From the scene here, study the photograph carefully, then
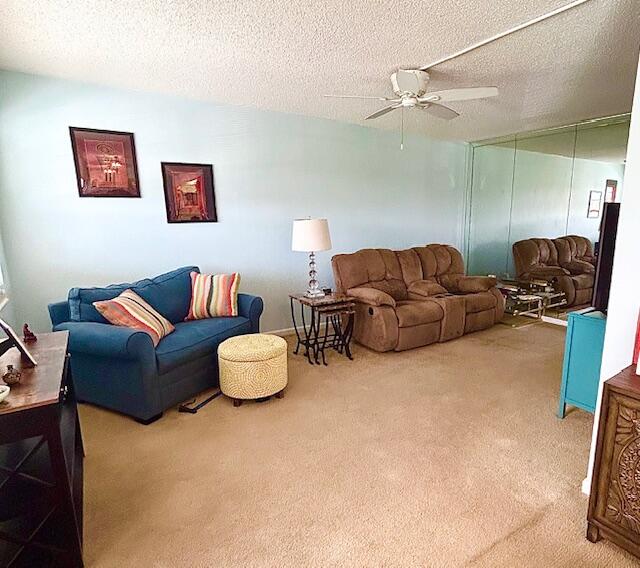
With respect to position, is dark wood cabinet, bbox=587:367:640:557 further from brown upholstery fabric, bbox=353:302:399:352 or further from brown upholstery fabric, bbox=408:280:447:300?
brown upholstery fabric, bbox=408:280:447:300

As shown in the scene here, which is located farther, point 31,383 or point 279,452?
point 279,452

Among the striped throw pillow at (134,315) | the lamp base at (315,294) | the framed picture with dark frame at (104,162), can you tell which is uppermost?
the framed picture with dark frame at (104,162)

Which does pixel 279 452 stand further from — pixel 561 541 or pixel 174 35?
pixel 174 35

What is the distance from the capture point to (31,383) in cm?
140

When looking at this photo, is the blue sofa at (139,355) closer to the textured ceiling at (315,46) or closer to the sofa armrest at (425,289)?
the textured ceiling at (315,46)

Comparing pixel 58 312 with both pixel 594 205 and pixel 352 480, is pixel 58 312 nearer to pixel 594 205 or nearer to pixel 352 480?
pixel 352 480

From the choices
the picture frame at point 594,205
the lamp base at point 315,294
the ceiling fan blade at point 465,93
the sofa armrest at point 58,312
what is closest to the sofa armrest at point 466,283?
the picture frame at point 594,205

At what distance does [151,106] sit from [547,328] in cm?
476

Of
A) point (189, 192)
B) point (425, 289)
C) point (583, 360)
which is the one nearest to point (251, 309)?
point (189, 192)

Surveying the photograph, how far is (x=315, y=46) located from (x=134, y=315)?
2.12 metres

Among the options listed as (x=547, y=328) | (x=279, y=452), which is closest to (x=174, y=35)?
(x=279, y=452)

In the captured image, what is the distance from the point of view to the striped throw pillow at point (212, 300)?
3193mm

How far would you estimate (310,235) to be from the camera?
333 cm

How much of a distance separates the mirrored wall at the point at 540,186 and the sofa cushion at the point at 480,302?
1.19 meters
